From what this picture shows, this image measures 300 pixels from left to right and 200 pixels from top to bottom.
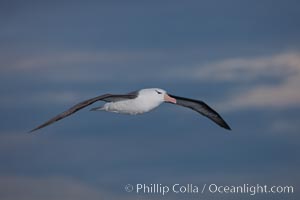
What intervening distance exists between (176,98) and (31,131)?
25.3ft

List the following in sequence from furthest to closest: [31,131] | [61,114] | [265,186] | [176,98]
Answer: [176,98] → [265,186] → [61,114] → [31,131]

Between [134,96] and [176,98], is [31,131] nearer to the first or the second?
[134,96]

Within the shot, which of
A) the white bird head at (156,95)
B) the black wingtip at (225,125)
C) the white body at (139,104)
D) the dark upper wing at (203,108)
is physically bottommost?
the white body at (139,104)

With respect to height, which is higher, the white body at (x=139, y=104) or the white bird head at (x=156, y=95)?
the white bird head at (x=156, y=95)

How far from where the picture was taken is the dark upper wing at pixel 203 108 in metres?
27.0

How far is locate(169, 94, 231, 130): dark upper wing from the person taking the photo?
27.0 meters

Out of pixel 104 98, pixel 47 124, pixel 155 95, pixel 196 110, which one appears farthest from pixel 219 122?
pixel 47 124

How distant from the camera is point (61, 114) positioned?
21.4 metres

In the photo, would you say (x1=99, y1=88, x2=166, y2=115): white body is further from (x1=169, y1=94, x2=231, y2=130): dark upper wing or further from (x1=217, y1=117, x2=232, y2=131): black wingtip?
(x1=217, y1=117, x2=232, y2=131): black wingtip

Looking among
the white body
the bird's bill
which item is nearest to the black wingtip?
the bird's bill

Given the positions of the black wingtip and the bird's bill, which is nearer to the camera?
the bird's bill

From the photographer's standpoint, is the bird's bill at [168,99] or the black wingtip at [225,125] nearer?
the bird's bill at [168,99]

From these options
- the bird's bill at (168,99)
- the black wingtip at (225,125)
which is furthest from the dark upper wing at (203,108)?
the bird's bill at (168,99)

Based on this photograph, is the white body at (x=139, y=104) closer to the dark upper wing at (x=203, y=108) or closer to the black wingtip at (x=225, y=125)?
the dark upper wing at (x=203, y=108)
